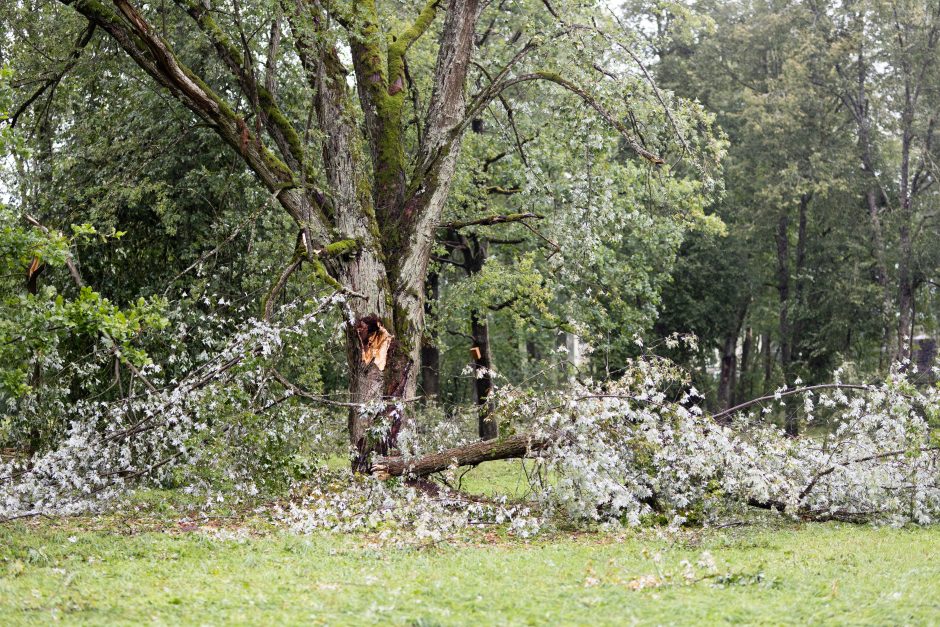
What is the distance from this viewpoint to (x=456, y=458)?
9742 mm

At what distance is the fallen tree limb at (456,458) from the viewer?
9.40m

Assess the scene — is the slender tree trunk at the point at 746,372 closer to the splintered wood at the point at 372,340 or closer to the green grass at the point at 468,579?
the splintered wood at the point at 372,340

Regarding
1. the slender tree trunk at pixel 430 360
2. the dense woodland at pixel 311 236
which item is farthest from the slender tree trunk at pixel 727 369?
the slender tree trunk at pixel 430 360

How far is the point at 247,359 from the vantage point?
8.87 metres

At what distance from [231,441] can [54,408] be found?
8.49ft

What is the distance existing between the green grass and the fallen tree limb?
3.51 feet

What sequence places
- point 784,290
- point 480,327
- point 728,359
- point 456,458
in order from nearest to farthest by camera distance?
1. point 456,458
2. point 480,327
3. point 784,290
4. point 728,359

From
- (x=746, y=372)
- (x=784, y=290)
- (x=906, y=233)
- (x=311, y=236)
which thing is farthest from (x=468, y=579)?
(x=746, y=372)

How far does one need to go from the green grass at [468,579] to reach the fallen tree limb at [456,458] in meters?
1.07

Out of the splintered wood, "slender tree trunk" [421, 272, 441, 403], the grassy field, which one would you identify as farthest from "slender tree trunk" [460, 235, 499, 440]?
the grassy field

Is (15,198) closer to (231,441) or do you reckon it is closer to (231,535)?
(231,441)

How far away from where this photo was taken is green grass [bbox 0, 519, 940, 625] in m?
5.19

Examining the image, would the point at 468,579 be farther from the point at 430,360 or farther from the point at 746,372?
the point at 746,372

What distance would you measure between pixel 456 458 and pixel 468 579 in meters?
3.55
